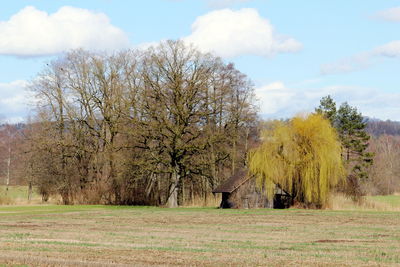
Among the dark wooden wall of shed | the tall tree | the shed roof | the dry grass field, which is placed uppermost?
the tall tree

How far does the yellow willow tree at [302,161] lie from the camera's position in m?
63.1

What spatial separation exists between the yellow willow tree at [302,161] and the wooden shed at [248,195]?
2.32ft

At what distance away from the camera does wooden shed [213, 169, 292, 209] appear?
6494cm

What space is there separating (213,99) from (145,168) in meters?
10.3

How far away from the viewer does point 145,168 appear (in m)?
68.1

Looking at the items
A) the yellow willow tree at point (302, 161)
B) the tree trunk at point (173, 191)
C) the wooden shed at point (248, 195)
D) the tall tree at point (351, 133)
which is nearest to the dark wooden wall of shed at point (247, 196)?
the wooden shed at point (248, 195)

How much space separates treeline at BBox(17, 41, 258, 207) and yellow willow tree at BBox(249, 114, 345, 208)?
21.3ft

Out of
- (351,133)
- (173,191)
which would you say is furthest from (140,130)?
(351,133)

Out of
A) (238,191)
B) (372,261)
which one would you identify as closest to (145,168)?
(238,191)

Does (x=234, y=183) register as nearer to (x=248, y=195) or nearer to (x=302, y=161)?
(x=248, y=195)

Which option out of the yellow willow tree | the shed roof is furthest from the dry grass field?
the shed roof

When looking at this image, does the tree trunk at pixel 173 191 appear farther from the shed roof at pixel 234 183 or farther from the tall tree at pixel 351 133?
the tall tree at pixel 351 133

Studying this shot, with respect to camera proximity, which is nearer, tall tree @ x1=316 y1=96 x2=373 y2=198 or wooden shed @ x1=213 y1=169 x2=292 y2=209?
wooden shed @ x1=213 y1=169 x2=292 y2=209

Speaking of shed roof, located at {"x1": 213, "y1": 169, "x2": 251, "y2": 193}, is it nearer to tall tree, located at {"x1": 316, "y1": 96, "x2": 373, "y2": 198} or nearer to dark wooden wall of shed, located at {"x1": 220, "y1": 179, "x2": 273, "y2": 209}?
dark wooden wall of shed, located at {"x1": 220, "y1": 179, "x2": 273, "y2": 209}
